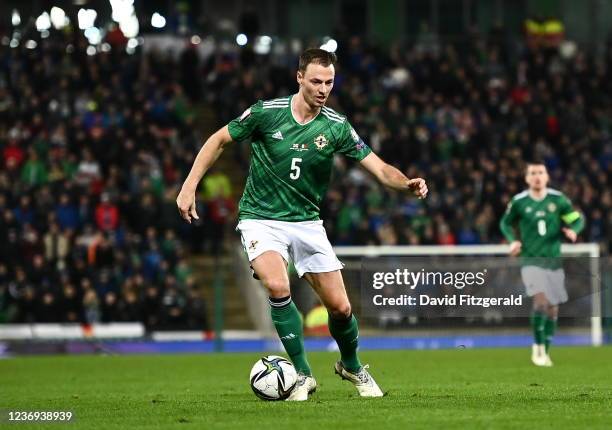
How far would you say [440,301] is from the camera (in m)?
10.3

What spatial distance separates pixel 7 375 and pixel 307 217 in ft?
22.7

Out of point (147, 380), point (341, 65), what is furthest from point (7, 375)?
point (341, 65)

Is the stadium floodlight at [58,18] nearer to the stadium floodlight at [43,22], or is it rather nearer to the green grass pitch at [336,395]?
the stadium floodlight at [43,22]

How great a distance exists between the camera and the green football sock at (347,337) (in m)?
9.79

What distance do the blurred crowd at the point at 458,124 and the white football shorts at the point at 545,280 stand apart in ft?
34.1

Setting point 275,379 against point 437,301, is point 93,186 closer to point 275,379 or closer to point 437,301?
point 437,301

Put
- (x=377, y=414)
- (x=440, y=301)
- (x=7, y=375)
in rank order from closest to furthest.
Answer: (x=377, y=414) → (x=440, y=301) → (x=7, y=375)

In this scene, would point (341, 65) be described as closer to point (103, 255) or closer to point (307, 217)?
point (103, 255)

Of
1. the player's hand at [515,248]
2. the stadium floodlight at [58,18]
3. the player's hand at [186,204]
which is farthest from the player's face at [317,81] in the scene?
the stadium floodlight at [58,18]

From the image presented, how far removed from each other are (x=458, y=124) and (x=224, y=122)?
540 cm

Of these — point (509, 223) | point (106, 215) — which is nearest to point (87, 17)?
point (106, 215)

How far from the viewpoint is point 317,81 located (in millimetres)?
9406

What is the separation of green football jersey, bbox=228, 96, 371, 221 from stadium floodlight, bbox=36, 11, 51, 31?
73.4ft

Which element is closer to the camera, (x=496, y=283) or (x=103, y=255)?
(x=496, y=283)
